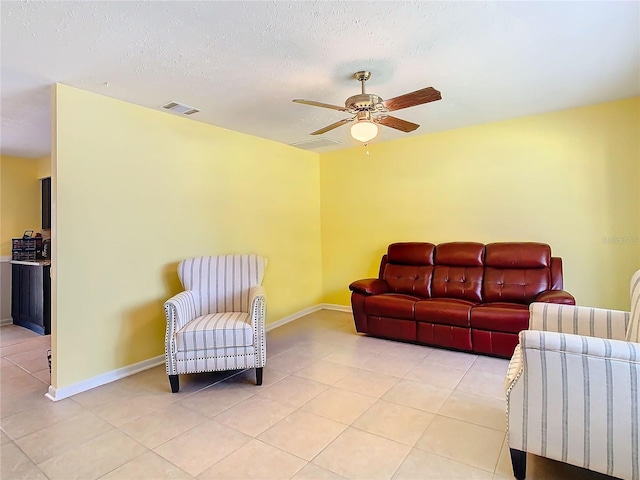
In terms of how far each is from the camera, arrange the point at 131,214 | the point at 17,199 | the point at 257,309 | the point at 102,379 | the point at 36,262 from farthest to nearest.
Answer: the point at 17,199
the point at 36,262
the point at 131,214
the point at 102,379
the point at 257,309

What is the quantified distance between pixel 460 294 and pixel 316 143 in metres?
2.65

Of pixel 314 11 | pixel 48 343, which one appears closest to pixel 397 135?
pixel 314 11

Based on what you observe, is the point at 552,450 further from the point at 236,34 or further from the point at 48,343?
the point at 48,343

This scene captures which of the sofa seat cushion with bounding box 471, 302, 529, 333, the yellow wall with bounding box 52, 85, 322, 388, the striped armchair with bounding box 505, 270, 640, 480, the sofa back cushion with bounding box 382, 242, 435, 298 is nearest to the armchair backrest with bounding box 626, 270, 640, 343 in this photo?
the striped armchair with bounding box 505, 270, 640, 480

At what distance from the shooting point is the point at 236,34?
82.7 inches

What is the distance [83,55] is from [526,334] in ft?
10.2

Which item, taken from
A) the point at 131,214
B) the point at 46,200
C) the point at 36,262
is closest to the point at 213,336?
the point at 131,214

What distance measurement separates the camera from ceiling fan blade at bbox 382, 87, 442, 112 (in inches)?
89.1

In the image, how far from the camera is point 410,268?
427 cm

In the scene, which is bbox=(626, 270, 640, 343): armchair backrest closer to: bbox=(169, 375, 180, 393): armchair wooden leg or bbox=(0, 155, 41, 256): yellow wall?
bbox=(169, 375, 180, 393): armchair wooden leg

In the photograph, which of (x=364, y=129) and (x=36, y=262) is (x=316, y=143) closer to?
(x=364, y=129)

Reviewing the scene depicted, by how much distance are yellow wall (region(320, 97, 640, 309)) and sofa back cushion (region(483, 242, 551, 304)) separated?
288 mm

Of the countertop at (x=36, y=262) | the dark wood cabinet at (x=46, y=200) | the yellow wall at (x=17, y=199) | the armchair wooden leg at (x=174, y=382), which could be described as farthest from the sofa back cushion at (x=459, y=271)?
the yellow wall at (x=17, y=199)

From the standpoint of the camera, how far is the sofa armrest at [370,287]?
4.05 metres
